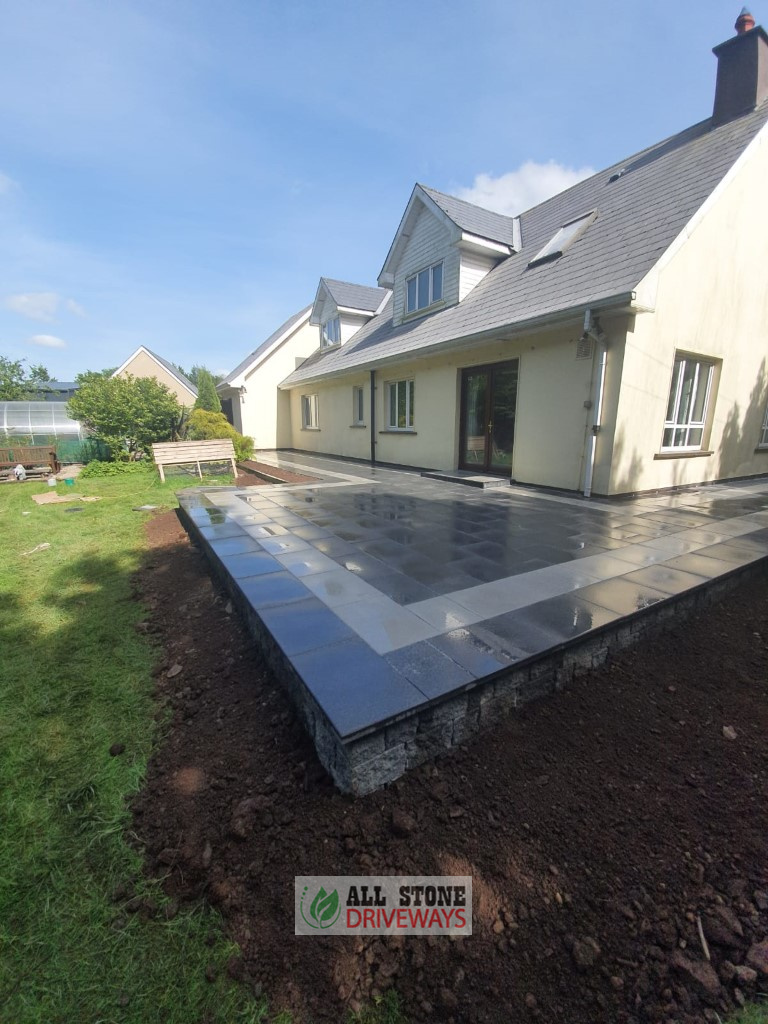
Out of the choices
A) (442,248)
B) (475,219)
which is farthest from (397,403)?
(475,219)

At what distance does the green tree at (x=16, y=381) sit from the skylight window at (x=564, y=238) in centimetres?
4984

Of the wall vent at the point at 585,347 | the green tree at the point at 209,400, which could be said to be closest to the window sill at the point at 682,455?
the wall vent at the point at 585,347

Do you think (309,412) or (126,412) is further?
(309,412)

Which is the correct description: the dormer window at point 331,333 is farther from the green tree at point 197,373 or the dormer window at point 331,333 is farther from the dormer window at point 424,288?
the green tree at point 197,373

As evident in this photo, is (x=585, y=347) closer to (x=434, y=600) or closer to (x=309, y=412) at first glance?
(x=434, y=600)

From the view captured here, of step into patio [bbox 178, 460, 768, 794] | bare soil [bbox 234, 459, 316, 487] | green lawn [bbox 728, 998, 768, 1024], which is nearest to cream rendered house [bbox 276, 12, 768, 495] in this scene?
step into patio [bbox 178, 460, 768, 794]

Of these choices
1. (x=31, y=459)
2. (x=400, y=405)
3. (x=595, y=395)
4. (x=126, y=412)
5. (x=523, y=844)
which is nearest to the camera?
(x=523, y=844)

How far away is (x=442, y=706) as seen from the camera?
6.30 ft

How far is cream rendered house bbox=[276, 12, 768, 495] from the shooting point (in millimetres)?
6512

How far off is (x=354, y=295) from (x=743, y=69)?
1170 centimetres

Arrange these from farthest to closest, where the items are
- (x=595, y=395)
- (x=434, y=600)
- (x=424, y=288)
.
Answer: (x=424, y=288), (x=595, y=395), (x=434, y=600)

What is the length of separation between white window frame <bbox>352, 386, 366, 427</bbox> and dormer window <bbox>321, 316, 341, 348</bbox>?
151 inches

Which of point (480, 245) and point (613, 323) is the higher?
point (480, 245)

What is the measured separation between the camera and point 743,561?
12.6 feet
